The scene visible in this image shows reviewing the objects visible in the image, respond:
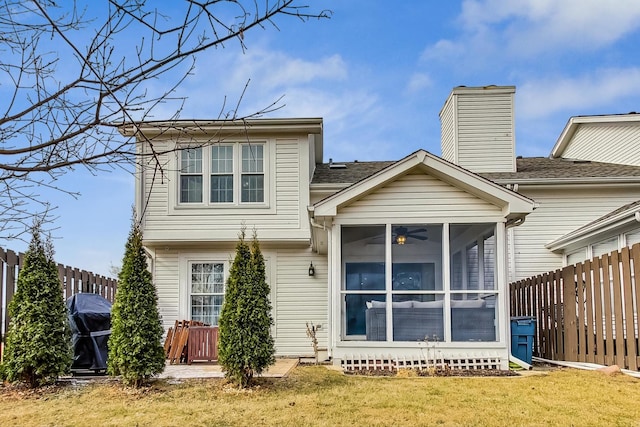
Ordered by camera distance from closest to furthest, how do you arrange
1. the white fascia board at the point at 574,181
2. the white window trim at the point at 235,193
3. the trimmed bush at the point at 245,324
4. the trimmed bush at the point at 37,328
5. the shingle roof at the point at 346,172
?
the trimmed bush at the point at 245,324
the trimmed bush at the point at 37,328
the white window trim at the point at 235,193
the white fascia board at the point at 574,181
the shingle roof at the point at 346,172

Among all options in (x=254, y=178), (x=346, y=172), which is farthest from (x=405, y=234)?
(x=346, y=172)

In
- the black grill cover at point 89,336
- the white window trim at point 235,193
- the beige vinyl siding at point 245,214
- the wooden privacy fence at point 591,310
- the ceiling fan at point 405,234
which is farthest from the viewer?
the white window trim at point 235,193

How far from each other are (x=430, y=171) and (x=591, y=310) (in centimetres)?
346

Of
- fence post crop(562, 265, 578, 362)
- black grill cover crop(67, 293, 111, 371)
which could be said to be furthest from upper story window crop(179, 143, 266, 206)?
fence post crop(562, 265, 578, 362)

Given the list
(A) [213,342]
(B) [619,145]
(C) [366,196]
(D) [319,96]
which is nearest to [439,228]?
(C) [366,196]

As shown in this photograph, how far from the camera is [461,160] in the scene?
582 inches

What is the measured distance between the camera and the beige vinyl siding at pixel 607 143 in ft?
48.1

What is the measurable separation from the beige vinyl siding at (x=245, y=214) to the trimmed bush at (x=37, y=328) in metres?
4.61

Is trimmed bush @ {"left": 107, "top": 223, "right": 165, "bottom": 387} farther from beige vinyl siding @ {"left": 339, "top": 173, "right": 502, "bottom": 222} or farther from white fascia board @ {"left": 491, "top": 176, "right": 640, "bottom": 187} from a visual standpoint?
white fascia board @ {"left": 491, "top": 176, "right": 640, "bottom": 187}

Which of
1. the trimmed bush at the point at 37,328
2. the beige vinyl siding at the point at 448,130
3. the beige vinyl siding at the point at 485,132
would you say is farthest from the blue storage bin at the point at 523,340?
the trimmed bush at the point at 37,328

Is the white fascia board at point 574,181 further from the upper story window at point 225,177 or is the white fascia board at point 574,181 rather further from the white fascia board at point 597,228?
the upper story window at point 225,177

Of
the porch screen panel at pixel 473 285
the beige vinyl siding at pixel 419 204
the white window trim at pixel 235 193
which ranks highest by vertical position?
the white window trim at pixel 235 193

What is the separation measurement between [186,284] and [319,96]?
904 cm

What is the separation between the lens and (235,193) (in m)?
12.8
